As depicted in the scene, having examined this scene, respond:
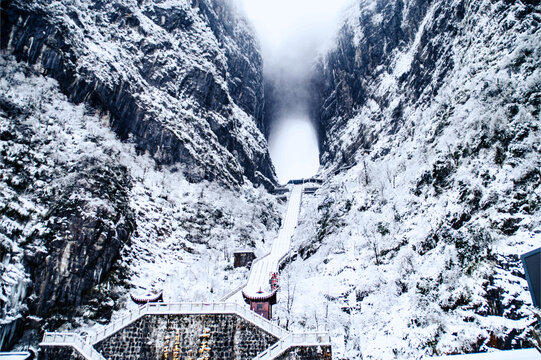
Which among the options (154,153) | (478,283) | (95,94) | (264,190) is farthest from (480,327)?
(264,190)

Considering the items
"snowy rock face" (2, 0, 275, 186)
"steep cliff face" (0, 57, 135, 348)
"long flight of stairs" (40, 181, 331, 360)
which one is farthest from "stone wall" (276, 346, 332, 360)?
"snowy rock face" (2, 0, 275, 186)

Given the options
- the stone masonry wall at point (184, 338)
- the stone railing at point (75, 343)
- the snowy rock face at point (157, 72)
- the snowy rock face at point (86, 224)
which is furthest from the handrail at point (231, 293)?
the snowy rock face at point (157, 72)

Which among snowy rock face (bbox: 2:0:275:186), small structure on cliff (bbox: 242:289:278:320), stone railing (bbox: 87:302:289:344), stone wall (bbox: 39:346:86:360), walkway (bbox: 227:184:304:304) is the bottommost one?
stone wall (bbox: 39:346:86:360)

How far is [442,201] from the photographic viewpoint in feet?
123

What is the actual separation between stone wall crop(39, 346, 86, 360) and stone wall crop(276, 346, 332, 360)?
14.0 metres

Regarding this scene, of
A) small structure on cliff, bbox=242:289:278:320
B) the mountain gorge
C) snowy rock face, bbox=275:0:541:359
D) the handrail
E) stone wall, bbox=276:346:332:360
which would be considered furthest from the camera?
the handrail

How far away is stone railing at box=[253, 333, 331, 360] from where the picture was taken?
1055 inches

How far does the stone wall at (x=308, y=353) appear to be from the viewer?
26.7 m

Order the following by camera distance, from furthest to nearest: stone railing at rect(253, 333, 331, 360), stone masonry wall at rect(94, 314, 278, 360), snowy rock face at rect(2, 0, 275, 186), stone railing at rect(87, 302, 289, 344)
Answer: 1. snowy rock face at rect(2, 0, 275, 186)
2. stone railing at rect(87, 302, 289, 344)
3. stone masonry wall at rect(94, 314, 278, 360)
4. stone railing at rect(253, 333, 331, 360)

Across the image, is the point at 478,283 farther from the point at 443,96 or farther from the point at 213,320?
the point at 443,96

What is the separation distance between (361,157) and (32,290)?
2407 inches

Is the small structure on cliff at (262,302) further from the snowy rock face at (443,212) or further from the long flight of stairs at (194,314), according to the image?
the snowy rock face at (443,212)

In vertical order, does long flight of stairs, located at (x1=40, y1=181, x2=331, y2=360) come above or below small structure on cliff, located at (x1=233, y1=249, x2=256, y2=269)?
below

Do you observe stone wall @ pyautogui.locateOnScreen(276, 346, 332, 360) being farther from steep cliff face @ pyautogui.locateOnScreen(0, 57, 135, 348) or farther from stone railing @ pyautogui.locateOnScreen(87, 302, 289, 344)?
steep cliff face @ pyautogui.locateOnScreen(0, 57, 135, 348)
